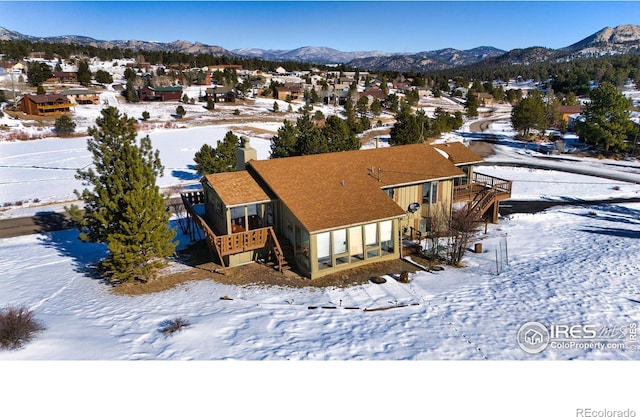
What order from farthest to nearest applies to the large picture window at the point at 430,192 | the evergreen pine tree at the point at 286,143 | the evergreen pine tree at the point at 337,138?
1. the evergreen pine tree at the point at 337,138
2. the evergreen pine tree at the point at 286,143
3. the large picture window at the point at 430,192

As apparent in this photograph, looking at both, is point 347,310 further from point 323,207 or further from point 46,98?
point 46,98

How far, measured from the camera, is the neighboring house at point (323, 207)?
58.2 ft

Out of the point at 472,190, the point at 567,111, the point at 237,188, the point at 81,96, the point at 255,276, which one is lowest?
the point at 255,276

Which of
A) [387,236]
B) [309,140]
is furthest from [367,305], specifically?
[309,140]

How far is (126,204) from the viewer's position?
16531 mm

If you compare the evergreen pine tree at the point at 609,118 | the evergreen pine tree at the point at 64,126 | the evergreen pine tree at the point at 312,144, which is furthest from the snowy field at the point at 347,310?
the evergreen pine tree at the point at 64,126

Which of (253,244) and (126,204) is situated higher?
(126,204)

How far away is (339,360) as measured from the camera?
1151cm

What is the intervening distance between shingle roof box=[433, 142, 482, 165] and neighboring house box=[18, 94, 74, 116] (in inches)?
2666

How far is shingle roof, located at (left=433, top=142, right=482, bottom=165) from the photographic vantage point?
2477cm

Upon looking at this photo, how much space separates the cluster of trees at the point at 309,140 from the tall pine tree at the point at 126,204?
15.5 m

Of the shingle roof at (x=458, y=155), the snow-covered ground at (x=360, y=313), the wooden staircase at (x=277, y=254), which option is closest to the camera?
the snow-covered ground at (x=360, y=313)

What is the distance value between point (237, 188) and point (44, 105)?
65.9m

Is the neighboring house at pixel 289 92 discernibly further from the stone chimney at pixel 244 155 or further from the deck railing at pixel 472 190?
the stone chimney at pixel 244 155
